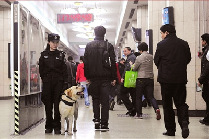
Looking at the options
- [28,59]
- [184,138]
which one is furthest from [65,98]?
[184,138]

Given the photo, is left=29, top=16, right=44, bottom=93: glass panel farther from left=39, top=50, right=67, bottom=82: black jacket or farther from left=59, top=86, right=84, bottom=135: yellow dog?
left=59, top=86, right=84, bottom=135: yellow dog

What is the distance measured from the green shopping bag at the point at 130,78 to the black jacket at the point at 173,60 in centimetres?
296

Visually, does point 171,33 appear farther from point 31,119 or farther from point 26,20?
point 31,119

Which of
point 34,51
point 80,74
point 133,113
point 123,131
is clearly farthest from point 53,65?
point 80,74

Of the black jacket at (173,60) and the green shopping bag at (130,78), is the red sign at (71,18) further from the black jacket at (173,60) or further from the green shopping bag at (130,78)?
the black jacket at (173,60)

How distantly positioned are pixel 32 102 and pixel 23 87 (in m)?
0.77

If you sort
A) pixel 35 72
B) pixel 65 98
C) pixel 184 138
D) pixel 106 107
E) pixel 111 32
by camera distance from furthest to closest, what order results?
pixel 111 32 → pixel 35 72 → pixel 106 107 → pixel 65 98 → pixel 184 138

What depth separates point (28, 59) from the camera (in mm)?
7117

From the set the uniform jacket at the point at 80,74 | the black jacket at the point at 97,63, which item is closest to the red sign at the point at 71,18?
the uniform jacket at the point at 80,74

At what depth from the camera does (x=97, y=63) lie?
668 centimetres

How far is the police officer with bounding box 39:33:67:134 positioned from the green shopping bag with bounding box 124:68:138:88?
2.55 m

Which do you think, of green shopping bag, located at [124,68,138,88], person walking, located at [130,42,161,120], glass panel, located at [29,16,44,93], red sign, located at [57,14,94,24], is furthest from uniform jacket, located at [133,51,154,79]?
red sign, located at [57,14,94,24]

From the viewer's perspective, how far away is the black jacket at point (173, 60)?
5.72 metres

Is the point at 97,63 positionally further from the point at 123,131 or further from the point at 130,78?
the point at 130,78
